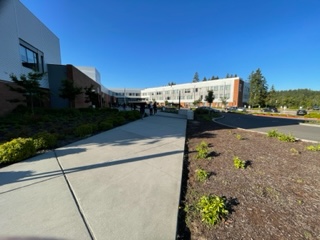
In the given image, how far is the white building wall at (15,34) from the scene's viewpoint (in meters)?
14.3

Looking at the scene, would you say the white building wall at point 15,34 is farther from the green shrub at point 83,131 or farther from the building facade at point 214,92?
the building facade at point 214,92

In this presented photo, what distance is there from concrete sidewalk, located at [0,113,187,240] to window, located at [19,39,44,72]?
18773 millimetres

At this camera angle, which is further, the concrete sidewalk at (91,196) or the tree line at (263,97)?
the tree line at (263,97)

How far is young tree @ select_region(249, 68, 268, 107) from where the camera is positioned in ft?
200

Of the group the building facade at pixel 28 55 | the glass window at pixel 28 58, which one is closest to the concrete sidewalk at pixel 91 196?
the building facade at pixel 28 55

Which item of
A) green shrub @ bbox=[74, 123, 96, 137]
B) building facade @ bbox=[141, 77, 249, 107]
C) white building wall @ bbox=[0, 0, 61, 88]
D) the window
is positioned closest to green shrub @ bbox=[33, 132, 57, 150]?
green shrub @ bbox=[74, 123, 96, 137]

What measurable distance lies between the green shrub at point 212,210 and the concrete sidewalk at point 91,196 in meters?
0.44

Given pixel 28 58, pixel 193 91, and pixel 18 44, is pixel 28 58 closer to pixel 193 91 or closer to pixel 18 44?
pixel 18 44

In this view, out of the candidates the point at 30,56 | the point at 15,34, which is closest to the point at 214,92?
the point at 30,56

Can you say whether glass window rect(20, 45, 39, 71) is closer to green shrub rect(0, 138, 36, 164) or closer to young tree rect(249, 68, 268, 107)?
green shrub rect(0, 138, 36, 164)

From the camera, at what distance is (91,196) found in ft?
9.38

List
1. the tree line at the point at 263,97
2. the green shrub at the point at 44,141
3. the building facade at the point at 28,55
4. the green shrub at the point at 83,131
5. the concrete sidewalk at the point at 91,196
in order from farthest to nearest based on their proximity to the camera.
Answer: the tree line at the point at 263,97, the building facade at the point at 28,55, the green shrub at the point at 83,131, the green shrub at the point at 44,141, the concrete sidewalk at the point at 91,196

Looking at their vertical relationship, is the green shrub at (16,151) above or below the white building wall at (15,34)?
below

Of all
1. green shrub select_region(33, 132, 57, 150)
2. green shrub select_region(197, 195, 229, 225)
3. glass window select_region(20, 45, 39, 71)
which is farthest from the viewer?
glass window select_region(20, 45, 39, 71)
